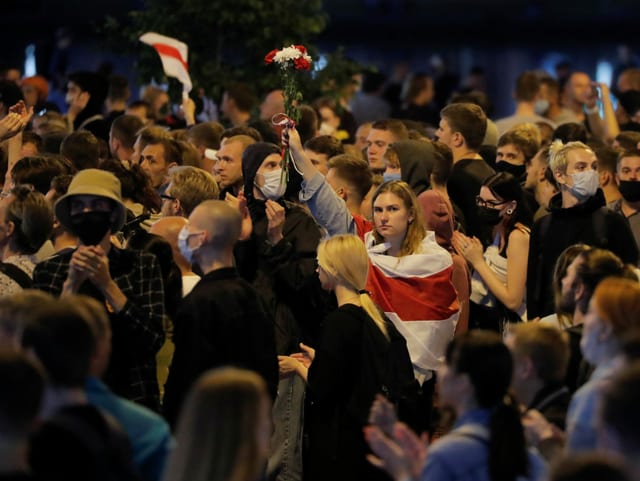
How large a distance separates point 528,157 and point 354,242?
3395 mm

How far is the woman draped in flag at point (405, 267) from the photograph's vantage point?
773 centimetres

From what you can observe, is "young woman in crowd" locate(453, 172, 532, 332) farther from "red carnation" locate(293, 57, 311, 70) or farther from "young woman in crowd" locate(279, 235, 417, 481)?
"young woman in crowd" locate(279, 235, 417, 481)

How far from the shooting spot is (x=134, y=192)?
8516mm

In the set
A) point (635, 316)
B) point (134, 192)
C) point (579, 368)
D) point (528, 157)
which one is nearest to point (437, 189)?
point (528, 157)

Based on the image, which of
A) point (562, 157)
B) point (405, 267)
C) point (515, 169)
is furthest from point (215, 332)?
point (515, 169)

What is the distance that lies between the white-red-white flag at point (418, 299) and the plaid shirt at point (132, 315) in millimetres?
1696

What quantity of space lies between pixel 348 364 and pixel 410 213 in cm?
128

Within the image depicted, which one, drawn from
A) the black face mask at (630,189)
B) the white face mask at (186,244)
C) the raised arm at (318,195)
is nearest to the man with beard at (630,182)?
the black face mask at (630,189)

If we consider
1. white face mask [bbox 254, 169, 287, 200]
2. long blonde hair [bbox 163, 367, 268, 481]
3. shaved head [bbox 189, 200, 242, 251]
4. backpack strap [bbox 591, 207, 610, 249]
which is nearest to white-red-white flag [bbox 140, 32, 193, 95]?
white face mask [bbox 254, 169, 287, 200]

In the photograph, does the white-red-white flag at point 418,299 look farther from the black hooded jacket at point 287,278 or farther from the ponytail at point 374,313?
the ponytail at point 374,313

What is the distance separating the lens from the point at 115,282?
21.0 ft

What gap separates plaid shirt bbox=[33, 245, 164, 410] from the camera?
6.25 meters

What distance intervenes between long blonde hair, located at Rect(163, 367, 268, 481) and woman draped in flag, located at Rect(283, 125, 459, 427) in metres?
3.44

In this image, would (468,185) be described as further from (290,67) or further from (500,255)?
(290,67)
